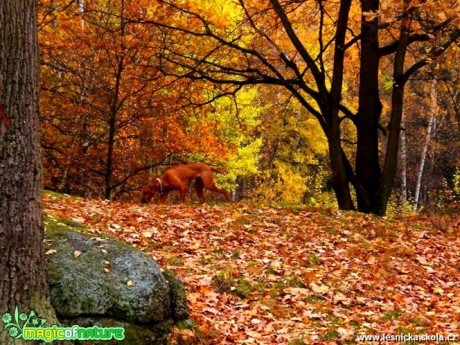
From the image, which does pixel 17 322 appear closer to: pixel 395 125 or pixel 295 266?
pixel 295 266

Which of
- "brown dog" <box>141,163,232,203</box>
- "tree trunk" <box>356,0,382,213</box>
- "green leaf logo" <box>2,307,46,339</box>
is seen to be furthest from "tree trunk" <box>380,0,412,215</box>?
"green leaf logo" <box>2,307,46,339</box>

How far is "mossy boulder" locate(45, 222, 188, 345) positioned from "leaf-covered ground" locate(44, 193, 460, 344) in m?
0.34

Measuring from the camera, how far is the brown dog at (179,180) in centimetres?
1179

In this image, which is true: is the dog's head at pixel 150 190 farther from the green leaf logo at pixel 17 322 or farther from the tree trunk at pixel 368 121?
the green leaf logo at pixel 17 322

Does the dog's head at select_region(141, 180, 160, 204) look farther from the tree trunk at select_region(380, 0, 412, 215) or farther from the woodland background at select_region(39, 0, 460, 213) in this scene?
the tree trunk at select_region(380, 0, 412, 215)

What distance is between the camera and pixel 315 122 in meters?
24.6

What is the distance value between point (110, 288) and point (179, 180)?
7673mm

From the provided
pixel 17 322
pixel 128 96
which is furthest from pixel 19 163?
pixel 128 96

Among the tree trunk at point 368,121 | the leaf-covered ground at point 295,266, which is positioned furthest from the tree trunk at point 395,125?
the leaf-covered ground at point 295,266

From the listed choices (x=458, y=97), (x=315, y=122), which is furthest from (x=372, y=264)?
(x=458, y=97)

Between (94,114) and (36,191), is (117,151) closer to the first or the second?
(94,114)

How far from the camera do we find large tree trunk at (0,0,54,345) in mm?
3436

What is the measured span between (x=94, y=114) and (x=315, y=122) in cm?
1270

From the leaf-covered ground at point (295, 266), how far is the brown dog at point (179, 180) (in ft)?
5.11
